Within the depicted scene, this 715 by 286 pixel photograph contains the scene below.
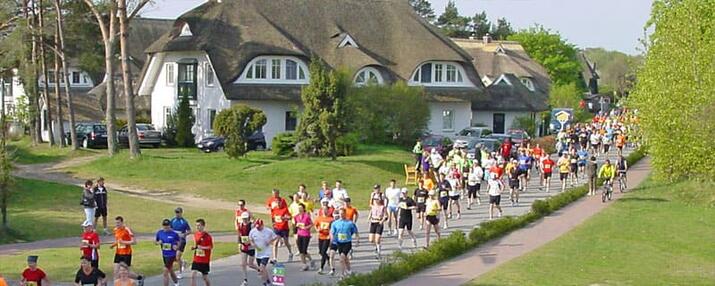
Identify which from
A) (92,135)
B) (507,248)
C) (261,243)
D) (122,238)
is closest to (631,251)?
(507,248)

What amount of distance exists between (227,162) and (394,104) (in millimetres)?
13950

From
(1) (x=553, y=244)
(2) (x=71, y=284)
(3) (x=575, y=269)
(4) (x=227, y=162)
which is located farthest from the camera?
(4) (x=227, y=162)

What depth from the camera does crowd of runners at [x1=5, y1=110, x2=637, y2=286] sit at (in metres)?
18.7

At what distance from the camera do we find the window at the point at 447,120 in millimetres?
63781

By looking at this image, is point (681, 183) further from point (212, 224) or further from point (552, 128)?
point (552, 128)

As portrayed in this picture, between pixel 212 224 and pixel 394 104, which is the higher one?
pixel 394 104

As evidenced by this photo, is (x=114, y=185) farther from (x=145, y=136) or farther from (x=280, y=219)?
(x=280, y=219)

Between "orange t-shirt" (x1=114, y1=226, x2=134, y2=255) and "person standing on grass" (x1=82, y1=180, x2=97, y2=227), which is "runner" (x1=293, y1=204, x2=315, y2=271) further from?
"person standing on grass" (x1=82, y1=180, x2=97, y2=227)

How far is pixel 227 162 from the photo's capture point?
42188 millimetres

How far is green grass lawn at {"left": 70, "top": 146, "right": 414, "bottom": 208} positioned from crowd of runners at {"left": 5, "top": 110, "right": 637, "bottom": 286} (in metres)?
2.74

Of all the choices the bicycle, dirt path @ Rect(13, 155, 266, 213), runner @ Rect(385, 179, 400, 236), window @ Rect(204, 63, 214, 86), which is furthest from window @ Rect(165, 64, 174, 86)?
runner @ Rect(385, 179, 400, 236)

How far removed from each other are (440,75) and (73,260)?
42.9m

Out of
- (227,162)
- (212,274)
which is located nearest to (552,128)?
(227,162)

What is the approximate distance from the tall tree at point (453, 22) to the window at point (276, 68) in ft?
250
